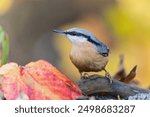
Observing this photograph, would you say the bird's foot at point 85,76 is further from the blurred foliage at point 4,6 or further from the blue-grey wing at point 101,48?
the blurred foliage at point 4,6

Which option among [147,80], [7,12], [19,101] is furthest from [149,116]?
[7,12]

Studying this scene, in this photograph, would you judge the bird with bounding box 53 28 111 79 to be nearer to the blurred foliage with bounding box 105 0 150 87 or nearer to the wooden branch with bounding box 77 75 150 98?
the wooden branch with bounding box 77 75 150 98

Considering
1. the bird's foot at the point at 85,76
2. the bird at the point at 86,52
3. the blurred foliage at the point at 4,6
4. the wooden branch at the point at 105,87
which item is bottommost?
the wooden branch at the point at 105,87

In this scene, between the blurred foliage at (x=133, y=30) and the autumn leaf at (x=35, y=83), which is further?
the blurred foliage at (x=133, y=30)

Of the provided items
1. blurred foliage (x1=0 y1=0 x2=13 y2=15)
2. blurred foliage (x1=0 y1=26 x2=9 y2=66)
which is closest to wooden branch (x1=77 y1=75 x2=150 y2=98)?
blurred foliage (x1=0 y1=26 x2=9 y2=66)

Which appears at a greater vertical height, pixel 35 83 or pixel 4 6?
pixel 4 6

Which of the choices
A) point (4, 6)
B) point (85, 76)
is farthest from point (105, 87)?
point (4, 6)

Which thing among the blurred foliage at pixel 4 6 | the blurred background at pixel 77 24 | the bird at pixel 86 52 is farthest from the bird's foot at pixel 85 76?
the blurred foliage at pixel 4 6

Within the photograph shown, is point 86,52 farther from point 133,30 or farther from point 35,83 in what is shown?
point 133,30
